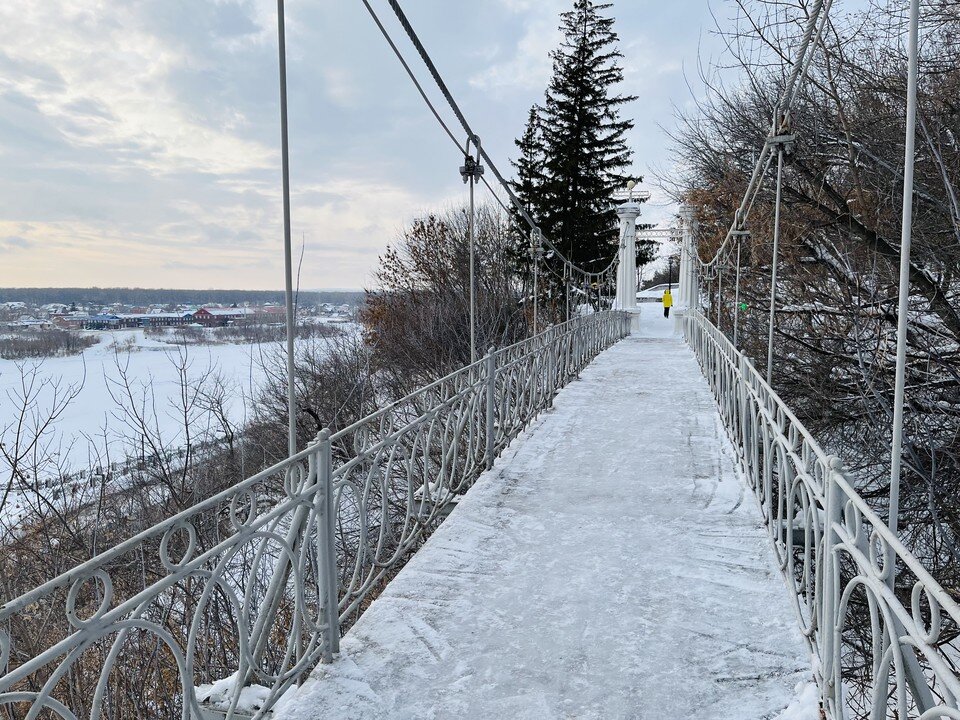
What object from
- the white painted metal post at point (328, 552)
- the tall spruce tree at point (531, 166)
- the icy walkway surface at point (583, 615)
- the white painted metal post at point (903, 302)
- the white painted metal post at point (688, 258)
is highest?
the tall spruce tree at point (531, 166)

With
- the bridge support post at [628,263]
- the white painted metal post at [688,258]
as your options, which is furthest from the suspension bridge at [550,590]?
the bridge support post at [628,263]

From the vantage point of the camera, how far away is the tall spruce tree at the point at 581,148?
2667 centimetres

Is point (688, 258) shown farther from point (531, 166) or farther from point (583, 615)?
point (583, 615)

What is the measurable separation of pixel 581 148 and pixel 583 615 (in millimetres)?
25918

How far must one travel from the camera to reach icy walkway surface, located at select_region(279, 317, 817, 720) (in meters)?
2.30

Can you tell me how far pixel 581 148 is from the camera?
87.9 ft

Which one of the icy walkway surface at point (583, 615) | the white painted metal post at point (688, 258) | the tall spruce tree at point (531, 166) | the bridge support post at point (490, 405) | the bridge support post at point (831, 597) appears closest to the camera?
the bridge support post at point (831, 597)

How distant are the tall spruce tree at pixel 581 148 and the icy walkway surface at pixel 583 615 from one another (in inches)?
889

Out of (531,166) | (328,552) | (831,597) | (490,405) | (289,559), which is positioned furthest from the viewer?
(531,166)

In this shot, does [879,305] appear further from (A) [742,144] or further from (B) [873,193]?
(A) [742,144]

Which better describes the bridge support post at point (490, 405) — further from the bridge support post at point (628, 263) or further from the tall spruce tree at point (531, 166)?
the tall spruce tree at point (531, 166)

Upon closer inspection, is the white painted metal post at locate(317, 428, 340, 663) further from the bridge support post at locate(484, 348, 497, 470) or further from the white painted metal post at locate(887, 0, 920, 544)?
the bridge support post at locate(484, 348, 497, 470)

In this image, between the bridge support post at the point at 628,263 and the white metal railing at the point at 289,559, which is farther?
the bridge support post at the point at 628,263

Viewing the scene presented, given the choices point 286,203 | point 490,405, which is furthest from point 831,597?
point 490,405
